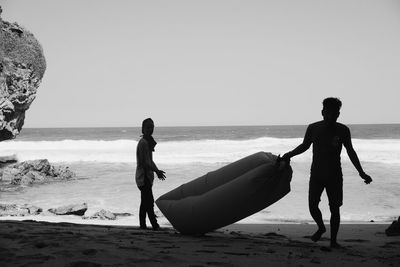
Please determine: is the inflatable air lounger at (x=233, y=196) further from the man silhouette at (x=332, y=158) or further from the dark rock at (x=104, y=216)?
the dark rock at (x=104, y=216)

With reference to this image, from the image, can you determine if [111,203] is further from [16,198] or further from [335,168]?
[335,168]

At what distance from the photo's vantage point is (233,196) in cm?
470

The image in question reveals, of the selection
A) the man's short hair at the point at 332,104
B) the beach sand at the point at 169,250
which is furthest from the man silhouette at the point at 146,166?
the man's short hair at the point at 332,104

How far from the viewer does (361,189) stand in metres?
11.5

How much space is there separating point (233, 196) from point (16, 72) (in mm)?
10524

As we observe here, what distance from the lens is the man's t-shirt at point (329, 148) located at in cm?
454

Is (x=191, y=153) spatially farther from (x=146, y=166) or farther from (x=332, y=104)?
(x=332, y=104)

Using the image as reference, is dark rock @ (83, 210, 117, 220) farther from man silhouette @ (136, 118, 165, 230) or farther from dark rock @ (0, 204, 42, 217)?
man silhouette @ (136, 118, 165, 230)

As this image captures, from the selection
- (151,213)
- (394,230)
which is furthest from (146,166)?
(394,230)

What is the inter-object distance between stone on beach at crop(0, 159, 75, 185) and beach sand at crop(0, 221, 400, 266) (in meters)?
10.4

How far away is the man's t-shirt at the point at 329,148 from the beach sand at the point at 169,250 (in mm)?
827

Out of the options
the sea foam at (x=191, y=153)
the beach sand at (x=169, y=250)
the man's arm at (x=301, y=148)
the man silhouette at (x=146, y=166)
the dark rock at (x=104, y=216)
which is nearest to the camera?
the beach sand at (x=169, y=250)

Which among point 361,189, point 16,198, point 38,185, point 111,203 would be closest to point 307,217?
point 361,189

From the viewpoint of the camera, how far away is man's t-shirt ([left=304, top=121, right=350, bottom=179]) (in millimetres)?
4543
